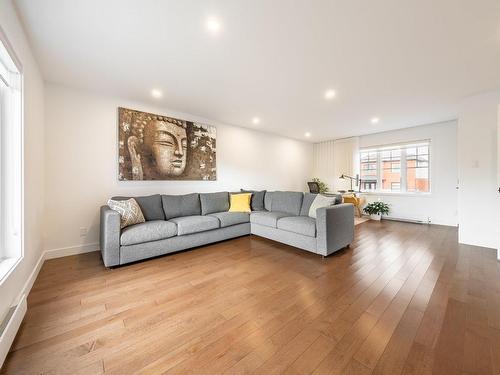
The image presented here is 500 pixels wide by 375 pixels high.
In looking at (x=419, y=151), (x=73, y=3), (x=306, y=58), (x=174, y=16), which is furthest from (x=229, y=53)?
(x=419, y=151)

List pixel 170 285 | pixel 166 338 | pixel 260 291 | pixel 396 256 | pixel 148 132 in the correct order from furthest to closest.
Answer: pixel 148 132
pixel 396 256
pixel 170 285
pixel 260 291
pixel 166 338

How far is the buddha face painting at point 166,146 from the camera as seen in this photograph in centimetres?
355

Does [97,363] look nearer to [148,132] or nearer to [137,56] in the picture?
[137,56]

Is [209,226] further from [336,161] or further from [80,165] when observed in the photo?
[336,161]

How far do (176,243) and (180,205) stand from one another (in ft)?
2.65

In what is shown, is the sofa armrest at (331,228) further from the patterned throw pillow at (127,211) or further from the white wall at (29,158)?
the white wall at (29,158)

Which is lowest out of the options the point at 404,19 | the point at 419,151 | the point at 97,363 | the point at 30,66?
the point at 97,363

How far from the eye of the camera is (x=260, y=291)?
194cm

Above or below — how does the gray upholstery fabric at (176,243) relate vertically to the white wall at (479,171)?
below

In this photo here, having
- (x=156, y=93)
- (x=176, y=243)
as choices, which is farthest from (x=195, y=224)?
(x=156, y=93)

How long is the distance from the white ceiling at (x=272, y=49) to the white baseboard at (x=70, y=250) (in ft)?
7.76

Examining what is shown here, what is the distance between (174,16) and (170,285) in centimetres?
251

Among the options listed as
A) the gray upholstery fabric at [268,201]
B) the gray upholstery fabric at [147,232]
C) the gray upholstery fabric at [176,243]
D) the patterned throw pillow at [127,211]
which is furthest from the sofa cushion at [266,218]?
the patterned throw pillow at [127,211]

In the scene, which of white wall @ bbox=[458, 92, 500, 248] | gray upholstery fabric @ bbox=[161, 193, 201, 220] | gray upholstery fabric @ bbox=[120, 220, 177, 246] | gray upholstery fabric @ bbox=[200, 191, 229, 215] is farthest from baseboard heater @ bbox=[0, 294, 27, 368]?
white wall @ bbox=[458, 92, 500, 248]
